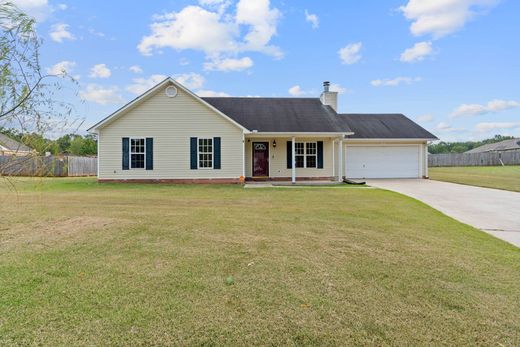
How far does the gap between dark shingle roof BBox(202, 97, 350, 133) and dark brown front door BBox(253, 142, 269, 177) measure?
4.00 ft

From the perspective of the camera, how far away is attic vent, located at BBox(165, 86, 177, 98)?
14883 mm

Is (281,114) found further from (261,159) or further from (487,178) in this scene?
(487,178)

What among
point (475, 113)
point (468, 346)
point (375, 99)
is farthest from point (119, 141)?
point (475, 113)

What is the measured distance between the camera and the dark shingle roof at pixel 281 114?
54.0 feet

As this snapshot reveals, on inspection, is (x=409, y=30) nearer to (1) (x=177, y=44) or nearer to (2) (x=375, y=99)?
(2) (x=375, y=99)

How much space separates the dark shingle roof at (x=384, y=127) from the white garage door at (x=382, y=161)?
0.77 metres

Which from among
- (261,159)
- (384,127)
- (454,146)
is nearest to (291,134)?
(261,159)

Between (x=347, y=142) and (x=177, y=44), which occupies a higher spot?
(x=177, y=44)

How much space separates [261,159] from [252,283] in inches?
552

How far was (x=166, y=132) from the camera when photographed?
1506cm

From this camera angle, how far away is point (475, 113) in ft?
129

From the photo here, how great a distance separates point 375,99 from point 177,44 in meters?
16.4

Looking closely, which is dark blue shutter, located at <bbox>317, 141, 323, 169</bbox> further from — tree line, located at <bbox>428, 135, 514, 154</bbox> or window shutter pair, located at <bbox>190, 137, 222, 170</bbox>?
tree line, located at <bbox>428, 135, 514, 154</bbox>

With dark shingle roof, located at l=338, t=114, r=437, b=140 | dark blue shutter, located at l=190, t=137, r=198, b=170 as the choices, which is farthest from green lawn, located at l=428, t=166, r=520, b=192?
dark blue shutter, located at l=190, t=137, r=198, b=170
